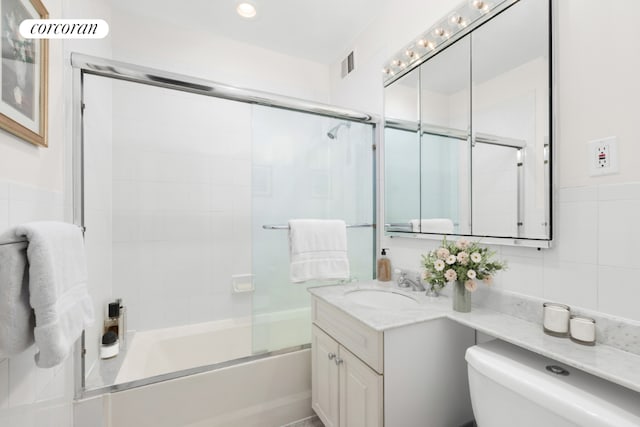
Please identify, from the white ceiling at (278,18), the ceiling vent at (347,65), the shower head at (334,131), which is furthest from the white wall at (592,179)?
the ceiling vent at (347,65)

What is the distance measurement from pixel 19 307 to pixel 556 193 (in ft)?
5.06

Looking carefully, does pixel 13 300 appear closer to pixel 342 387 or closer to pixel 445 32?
pixel 342 387

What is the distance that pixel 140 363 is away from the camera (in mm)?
1563

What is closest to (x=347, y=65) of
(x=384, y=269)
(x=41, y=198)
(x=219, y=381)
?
(x=384, y=269)

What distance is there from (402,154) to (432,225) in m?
0.47

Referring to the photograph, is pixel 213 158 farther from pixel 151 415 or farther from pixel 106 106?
pixel 151 415

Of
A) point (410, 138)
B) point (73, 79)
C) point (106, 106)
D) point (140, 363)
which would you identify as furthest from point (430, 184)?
point (106, 106)

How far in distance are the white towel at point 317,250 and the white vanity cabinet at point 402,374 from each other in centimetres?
34

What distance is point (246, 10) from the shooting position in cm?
173

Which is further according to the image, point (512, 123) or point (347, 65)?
point (347, 65)

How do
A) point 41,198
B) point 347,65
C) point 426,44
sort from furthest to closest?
point 347,65, point 426,44, point 41,198

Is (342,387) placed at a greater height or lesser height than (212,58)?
lesser

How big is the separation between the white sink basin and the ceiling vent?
5.37ft

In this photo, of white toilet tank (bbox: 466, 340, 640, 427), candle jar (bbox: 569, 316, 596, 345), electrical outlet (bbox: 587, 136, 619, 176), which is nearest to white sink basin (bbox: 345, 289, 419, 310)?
white toilet tank (bbox: 466, 340, 640, 427)
